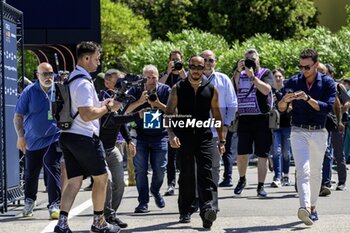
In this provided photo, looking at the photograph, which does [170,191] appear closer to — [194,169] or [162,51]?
[194,169]

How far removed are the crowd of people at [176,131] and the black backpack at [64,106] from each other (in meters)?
0.04

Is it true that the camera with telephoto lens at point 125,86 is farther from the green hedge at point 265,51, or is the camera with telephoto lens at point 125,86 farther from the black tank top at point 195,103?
the green hedge at point 265,51

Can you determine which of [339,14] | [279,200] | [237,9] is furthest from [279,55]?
[339,14]

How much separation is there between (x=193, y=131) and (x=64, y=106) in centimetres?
170

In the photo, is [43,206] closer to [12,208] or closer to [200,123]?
[12,208]

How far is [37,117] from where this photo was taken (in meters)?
11.7

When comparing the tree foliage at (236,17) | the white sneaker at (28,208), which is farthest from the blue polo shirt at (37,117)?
the tree foliage at (236,17)

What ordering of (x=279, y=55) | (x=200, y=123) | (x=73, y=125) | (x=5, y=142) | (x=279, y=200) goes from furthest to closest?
(x=279, y=55)
(x=279, y=200)
(x=5, y=142)
(x=200, y=123)
(x=73, y=125)

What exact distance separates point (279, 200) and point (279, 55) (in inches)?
524

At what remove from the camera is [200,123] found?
33.1 ft

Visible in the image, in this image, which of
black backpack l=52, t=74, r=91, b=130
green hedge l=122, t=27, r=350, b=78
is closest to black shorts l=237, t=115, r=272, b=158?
black backpack l=52, t=74, r=91, b=130

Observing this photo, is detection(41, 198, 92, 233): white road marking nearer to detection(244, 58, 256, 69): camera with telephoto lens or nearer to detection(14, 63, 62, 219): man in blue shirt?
detection(14, 63, 62, 219): man in blue shirt

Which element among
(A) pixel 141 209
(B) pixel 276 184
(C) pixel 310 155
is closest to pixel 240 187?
(B) pixel 276 184

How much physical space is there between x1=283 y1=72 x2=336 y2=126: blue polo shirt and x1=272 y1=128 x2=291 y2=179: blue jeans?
4.64 m
